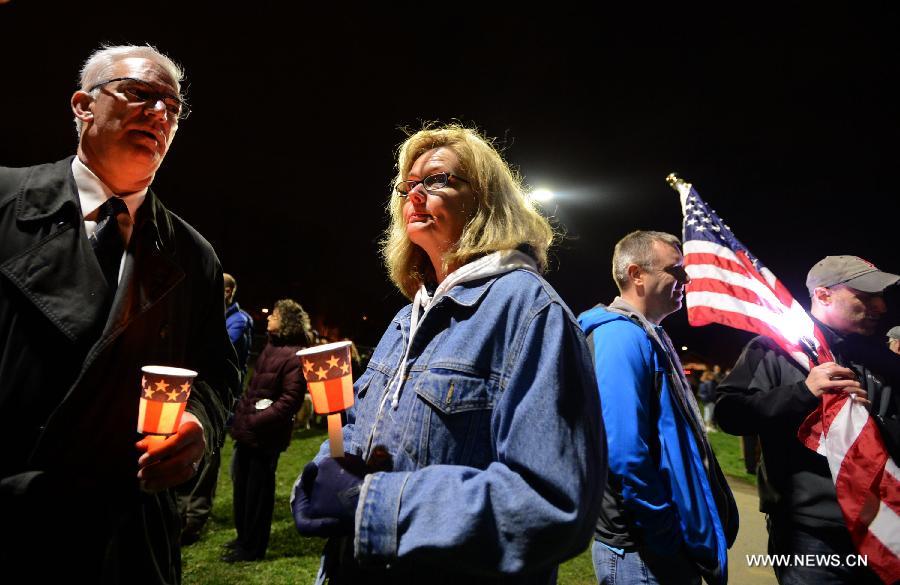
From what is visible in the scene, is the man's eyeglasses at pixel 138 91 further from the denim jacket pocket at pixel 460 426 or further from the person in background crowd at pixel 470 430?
the denim jacket pocket at pixel 460 426

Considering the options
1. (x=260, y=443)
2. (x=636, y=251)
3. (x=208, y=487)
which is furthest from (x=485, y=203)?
(x=208, y=487)

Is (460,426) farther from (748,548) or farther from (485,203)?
(748,548)

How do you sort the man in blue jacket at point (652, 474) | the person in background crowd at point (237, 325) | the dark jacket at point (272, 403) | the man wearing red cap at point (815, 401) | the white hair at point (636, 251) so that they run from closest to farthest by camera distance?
the man in blue jacket at point (652, 474) < the man wearing red cap at point (815, 401) < the white hair at point (636, 251) < the dark jacket at point (272, 403) < the person in background crowd at point (237, 325)

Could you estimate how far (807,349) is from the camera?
152 inches

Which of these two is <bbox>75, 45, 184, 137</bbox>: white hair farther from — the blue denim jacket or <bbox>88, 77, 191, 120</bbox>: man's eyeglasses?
the blue denim jacket

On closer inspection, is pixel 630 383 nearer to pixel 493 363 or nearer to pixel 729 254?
pixel 493 363

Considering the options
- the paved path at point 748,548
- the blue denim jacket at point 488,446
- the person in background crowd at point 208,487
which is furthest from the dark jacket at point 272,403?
the paved path at point 748,548

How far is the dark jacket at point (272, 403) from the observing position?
18.4 ft

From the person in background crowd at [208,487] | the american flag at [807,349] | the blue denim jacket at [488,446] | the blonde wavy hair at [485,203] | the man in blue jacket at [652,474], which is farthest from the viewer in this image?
the person in background crowd at [208,487]

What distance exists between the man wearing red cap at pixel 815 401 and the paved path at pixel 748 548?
2528 millimetres

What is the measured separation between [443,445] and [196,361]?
1421mm

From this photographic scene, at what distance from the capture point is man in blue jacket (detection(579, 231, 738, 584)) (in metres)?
2.58

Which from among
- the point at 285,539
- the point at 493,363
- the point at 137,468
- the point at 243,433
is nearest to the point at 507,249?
the point at 493,363

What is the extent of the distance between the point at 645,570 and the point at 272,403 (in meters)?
4.41
